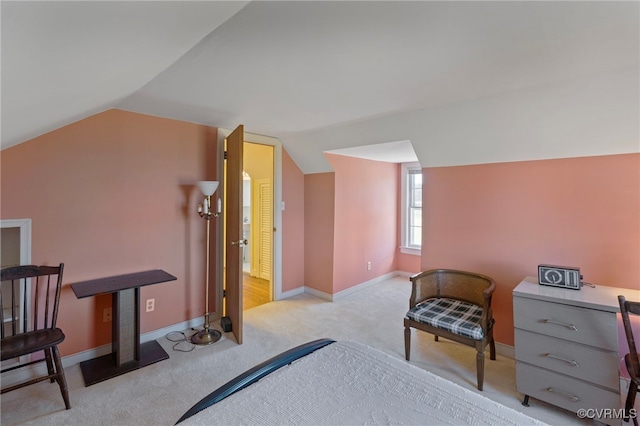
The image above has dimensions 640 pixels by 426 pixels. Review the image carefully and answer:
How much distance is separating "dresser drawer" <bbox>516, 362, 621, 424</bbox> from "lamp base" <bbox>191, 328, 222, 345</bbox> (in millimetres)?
2676

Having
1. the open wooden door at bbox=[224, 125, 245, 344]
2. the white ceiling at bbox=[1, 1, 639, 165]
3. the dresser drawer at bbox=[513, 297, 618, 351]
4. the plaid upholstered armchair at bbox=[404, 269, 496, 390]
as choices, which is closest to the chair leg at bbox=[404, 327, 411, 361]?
the plaid upholstered armchair at bbox=[404, 269, 496, 390]

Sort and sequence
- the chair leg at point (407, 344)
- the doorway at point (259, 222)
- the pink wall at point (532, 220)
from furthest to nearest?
1. the doorway at point (259, 222)
2. the chair leg at point (407, 344)
3. the pink wall at point (532, 220)

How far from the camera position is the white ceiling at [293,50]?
102cm

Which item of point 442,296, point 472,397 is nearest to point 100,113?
point 472,397

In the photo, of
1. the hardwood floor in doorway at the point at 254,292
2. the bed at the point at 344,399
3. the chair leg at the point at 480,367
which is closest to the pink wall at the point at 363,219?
the hardwood floor in doorway at the point at 254,292

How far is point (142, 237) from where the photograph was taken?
9.62 feet

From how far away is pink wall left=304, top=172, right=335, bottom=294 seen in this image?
425cm

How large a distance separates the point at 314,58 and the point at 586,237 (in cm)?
255

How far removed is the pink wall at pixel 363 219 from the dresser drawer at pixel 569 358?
2.47 metres

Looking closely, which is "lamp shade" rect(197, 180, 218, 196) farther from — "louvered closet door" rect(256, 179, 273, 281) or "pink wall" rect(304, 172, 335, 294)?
"louvered closet door" rect(256, 179, 273, 281)

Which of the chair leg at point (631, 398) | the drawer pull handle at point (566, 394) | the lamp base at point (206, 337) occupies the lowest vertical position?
the lamp base at point (206, 337)

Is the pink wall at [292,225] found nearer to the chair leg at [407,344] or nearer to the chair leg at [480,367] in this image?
the chair leg at [407,344]

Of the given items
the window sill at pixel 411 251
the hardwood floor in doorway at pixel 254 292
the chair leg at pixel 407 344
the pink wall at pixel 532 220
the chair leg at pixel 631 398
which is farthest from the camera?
the window sill at pixel 411 251

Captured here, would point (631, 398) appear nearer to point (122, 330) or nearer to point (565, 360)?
point (565, 360)
